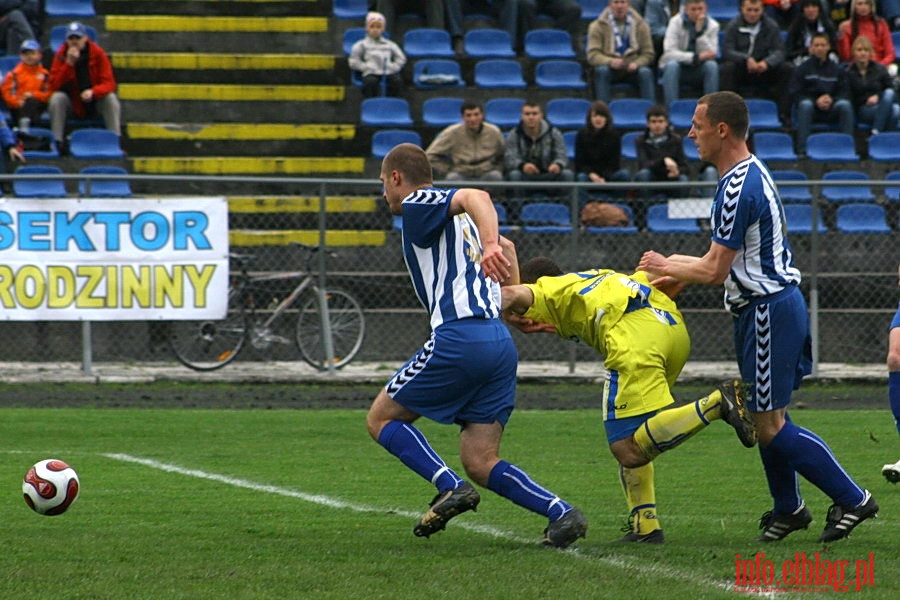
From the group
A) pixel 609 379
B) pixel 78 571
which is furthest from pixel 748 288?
pixel 78 571

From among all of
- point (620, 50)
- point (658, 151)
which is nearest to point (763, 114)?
point (620, 50)

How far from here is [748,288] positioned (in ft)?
21.7

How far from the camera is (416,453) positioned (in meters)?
6.56

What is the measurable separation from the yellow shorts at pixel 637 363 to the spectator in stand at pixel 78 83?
496 inches

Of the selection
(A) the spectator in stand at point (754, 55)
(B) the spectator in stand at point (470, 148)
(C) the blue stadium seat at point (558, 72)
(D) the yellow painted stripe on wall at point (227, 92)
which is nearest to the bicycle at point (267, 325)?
(B) the spectator in stand at point (470, 148)

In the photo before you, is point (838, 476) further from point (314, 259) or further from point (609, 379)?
point (314, 259)

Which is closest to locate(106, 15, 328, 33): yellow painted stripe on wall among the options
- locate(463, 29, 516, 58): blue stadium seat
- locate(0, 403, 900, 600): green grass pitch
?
locate(463, 29, 516, 58): blue stadium seat

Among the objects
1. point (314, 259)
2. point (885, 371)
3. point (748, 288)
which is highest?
point (748, 288)

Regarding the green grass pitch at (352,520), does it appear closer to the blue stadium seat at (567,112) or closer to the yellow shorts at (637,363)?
the yellow shorts at (637,363)

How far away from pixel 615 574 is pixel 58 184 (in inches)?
468

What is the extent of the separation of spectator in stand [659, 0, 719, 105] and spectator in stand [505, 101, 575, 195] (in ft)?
10.4

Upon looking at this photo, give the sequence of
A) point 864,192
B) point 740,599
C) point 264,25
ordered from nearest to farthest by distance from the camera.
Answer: point 740,599
point 864,192
point 264,25

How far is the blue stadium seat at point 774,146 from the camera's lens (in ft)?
60.5

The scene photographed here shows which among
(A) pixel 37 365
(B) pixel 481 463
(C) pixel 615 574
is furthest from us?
(A) pixel 37 365
